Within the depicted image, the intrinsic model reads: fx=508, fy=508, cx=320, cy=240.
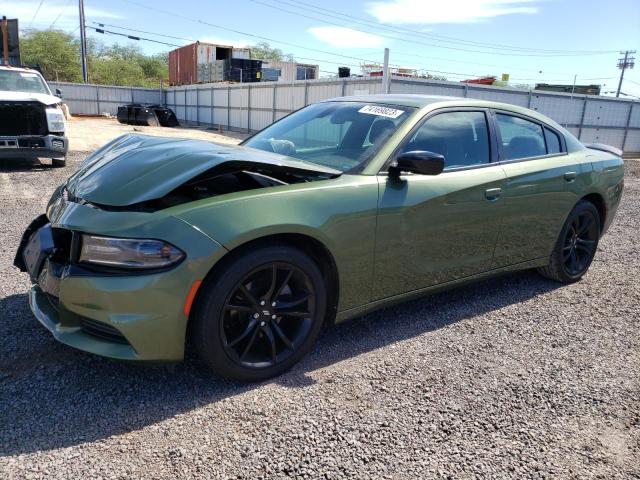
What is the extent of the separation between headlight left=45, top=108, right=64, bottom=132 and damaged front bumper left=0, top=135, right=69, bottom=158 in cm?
15

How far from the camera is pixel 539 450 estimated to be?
231 cm

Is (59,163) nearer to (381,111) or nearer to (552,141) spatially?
(381,111)

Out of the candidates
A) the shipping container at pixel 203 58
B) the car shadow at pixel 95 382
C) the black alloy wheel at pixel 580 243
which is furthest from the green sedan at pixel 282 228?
the shipping container at pixel 203 58

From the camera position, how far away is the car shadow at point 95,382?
230 cm

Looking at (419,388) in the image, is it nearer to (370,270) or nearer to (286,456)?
(370,270)

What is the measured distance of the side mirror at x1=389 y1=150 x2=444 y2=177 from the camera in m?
2.91

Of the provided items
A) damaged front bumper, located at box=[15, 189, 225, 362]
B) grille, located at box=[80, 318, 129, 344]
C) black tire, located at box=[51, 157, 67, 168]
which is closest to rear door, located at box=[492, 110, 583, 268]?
damaged front bumper, located at box=[15, 189, 225, 362]

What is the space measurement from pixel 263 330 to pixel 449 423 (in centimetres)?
105

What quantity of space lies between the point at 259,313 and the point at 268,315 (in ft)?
0.19

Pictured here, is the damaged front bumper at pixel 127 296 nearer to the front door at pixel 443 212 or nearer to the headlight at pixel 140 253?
the headlight at pixel 140 253

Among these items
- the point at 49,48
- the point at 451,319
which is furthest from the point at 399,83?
the point at 49,48

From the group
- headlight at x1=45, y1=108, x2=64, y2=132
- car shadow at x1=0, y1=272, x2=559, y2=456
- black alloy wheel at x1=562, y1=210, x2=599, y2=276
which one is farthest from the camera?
headlight at x1=45, y1=108, x2=64, y2=132

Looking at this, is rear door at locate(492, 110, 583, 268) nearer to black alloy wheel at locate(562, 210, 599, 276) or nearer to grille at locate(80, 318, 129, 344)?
black alloy wheel at locate(562, 210, 599, 276)

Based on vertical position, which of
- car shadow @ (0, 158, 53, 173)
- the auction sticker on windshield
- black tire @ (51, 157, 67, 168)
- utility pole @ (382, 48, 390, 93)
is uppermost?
utility pole @ (382, 48, 390, 93)
